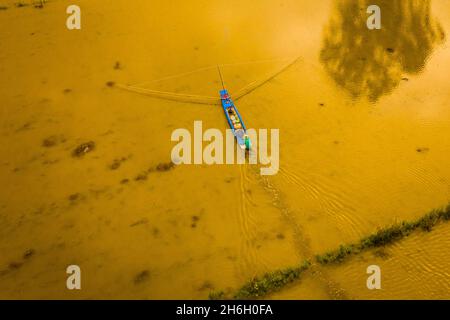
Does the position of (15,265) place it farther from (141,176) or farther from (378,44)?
(378,44)

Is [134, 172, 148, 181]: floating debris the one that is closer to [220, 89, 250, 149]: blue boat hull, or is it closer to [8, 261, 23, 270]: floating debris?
[220, 89, 250, 149]: blue boat hull

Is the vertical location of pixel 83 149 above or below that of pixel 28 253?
above

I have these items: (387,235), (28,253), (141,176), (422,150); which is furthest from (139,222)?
(422,150)

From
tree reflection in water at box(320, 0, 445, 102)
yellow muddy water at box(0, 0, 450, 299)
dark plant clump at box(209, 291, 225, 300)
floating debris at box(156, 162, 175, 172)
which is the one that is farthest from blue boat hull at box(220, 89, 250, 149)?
dark plant clump at box(209, 291, 225, 300)
